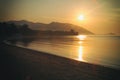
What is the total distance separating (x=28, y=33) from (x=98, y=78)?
103 metres

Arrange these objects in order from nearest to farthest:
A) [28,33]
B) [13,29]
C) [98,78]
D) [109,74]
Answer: [98,78], [109,74], [13,29], [28,33]

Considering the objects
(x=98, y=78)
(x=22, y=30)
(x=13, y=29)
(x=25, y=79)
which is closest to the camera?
(x=25, y=79)

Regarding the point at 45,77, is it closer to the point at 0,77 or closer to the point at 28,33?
the point at 0,77

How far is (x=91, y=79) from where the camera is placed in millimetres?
9555

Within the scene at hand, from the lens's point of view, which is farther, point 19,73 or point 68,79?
point 19,73

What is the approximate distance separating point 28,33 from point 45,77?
103053 mm

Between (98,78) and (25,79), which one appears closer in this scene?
(25,79)

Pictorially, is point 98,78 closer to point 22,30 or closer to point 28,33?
point 22,30

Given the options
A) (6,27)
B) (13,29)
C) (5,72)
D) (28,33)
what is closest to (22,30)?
(28,33)

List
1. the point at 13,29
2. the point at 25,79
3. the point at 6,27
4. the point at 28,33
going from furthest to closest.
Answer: the point at 28,33, the point at 13,29, the point at 6,27, the point at 25,79

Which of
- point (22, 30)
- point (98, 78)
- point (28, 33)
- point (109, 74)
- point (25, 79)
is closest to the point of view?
point (25, 79)

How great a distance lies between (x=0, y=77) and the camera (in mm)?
9180

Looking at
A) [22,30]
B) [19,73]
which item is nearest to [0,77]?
[19,73]

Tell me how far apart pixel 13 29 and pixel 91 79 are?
3056 inches
